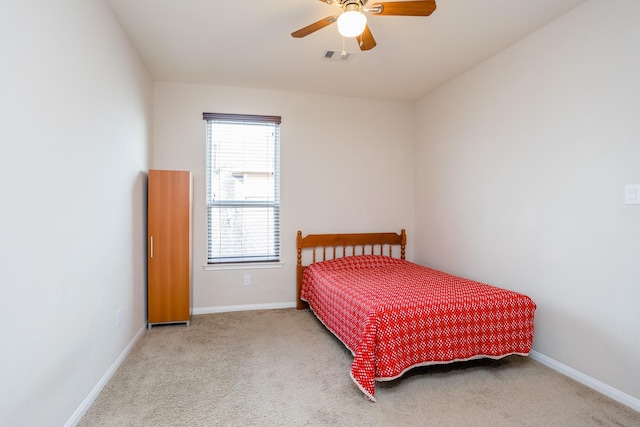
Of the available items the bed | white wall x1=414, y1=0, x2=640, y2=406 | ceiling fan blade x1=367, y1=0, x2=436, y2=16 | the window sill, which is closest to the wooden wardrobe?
the window sill

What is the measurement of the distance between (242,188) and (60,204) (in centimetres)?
225

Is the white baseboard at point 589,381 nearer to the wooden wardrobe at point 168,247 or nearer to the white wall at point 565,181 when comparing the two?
the white wall at point 565,181

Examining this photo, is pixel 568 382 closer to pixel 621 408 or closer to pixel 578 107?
pixel 621 408

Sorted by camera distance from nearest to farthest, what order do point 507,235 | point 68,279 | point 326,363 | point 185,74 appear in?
point 68,279 < point 326,363 < point 507,235 < point 185,74

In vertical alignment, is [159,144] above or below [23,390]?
above

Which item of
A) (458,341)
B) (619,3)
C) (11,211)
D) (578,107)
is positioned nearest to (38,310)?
(11,211)

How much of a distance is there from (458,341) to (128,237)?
2599mm

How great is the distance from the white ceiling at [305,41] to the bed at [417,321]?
200cm

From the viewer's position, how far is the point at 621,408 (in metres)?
1.97

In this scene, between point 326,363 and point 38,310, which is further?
point 326,363

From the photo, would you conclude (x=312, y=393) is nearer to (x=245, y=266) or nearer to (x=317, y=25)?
(x=245, y=266)

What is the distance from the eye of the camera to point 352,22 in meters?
1.86

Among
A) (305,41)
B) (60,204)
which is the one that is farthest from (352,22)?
(60,204)

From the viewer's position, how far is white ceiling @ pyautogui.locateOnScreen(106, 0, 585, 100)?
7.61 ft
